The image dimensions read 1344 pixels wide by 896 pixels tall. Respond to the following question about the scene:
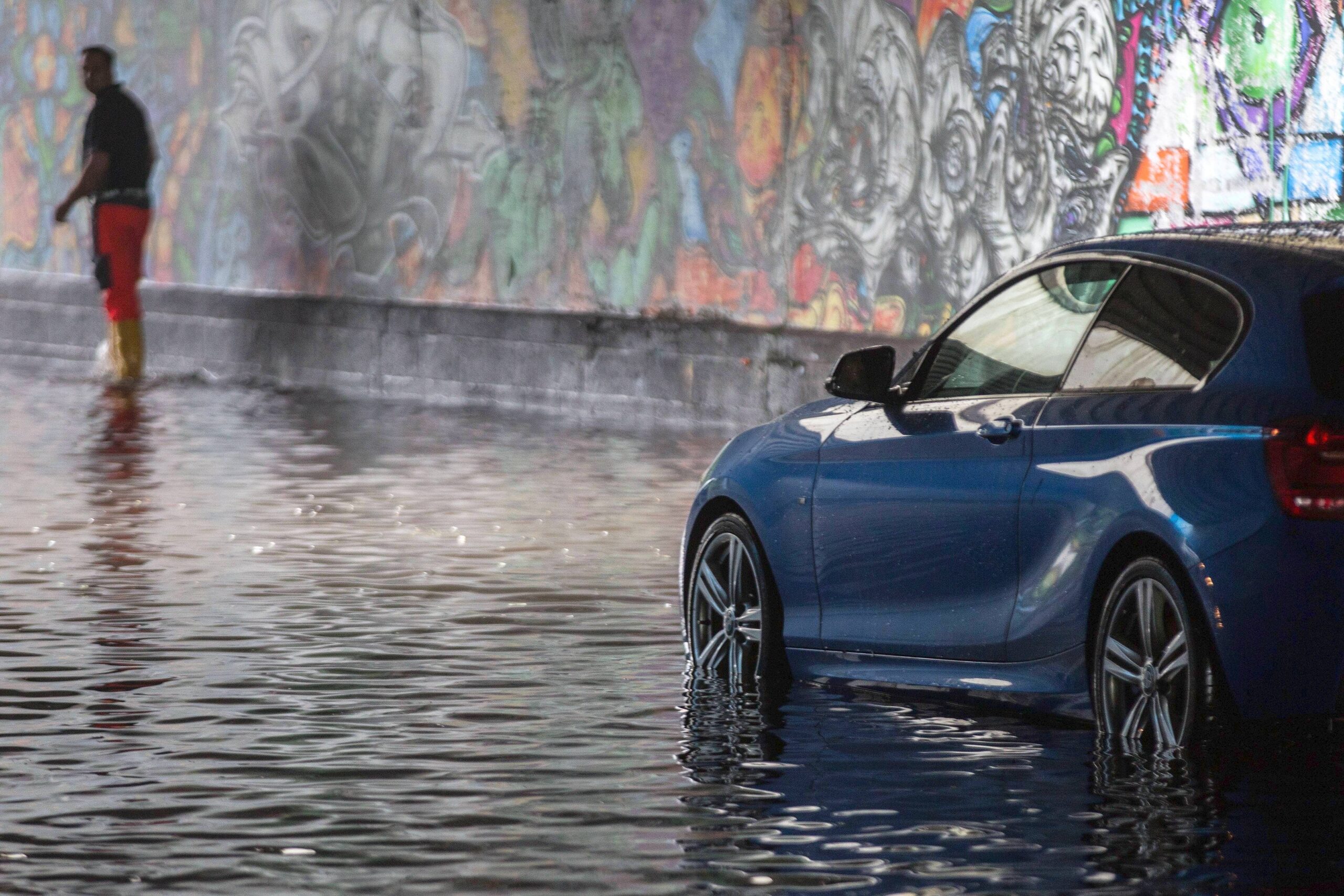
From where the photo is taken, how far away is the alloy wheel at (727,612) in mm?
8562

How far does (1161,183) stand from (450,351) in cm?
922

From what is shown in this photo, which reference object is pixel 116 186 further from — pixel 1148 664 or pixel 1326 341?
pixel 1326 341

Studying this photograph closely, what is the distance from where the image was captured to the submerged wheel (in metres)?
6.60

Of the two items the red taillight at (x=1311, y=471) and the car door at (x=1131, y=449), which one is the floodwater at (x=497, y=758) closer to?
the car door at (x=1131, y=449)

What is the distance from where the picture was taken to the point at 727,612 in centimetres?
868

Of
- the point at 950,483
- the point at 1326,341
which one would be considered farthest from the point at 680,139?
the point at 1326,341

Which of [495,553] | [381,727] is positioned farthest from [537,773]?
[495,553]

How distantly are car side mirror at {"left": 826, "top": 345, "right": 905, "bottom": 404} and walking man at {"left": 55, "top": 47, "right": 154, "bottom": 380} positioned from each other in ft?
56.4

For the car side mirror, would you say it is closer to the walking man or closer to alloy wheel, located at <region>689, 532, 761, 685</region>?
alloy wheel, located at <region>689, 532, 761, 685</region>

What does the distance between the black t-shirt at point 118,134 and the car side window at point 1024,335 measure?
17430 millimetres

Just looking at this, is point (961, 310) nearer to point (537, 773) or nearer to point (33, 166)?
point (537, 773)

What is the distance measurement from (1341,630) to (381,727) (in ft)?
8.75

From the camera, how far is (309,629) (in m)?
9.86

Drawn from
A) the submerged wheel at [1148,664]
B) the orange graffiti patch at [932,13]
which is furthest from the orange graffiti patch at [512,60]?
the submerged wheel at [1148,664]
